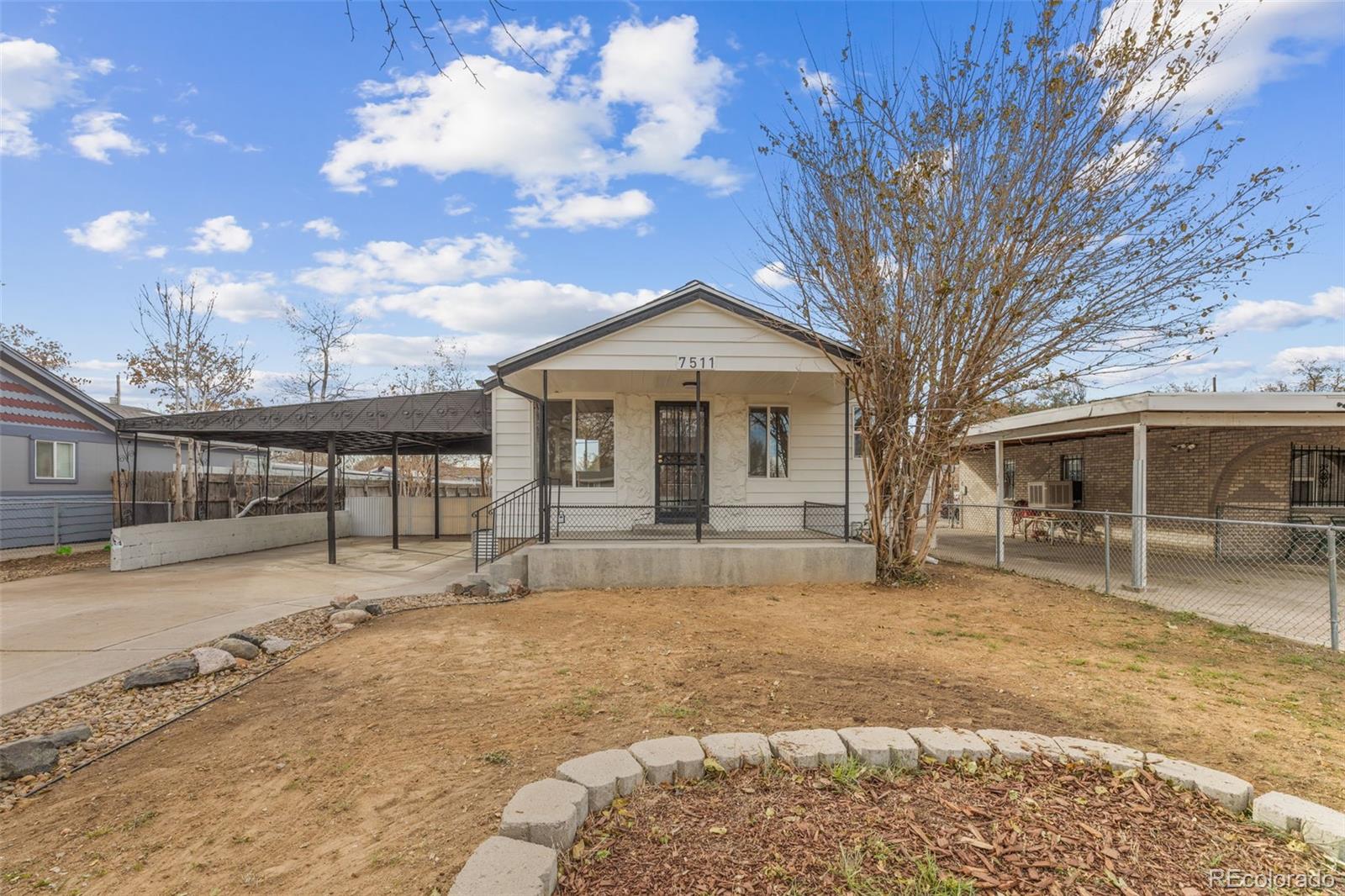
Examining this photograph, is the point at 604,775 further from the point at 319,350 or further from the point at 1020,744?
the point at 319,350

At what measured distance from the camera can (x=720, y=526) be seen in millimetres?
10461

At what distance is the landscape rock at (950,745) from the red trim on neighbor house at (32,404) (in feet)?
58.4

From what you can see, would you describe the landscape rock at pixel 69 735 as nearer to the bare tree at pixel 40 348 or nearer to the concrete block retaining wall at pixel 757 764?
the concrete block retaining wall at pixel 757 764

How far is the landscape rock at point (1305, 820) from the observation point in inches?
88.7

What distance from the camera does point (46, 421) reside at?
13.2 m

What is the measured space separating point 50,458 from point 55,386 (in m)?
1.61

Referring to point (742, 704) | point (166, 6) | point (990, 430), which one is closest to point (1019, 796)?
point (742, 704)

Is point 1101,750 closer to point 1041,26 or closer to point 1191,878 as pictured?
point 1191,878

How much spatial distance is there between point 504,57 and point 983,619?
6849 millimetres

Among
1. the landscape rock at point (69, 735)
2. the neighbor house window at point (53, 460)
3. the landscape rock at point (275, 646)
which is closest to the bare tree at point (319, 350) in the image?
the neighbor house window at point (53, 460)

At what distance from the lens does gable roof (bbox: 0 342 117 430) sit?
40.8ft

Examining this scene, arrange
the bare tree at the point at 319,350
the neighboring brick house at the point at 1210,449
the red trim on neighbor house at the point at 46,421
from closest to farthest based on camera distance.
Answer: the neighboring brick house at the point at 1210,449 → the red trim on neighbor house at the point at 46,421 → the bare tree at the point at 319,350

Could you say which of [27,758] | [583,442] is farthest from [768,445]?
[27,758]

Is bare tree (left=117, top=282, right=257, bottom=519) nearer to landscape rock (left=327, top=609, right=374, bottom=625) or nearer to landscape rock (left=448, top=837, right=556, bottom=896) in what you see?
landscape rock (left=327, top=609, right=374, bottom=625)
